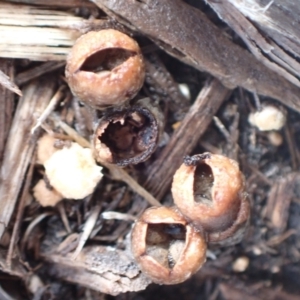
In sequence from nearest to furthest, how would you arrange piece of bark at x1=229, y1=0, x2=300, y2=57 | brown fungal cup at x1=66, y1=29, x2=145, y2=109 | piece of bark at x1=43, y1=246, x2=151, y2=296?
brown fungal cup at x1=66, y1=29, x2=145, y2=109, piece of bark at x1=229, y1=0, x2=300, y2=57, piece of bark at x1=43, y1=246, x2=151, y2=296

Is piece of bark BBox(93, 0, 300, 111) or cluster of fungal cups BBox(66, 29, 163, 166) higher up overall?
piece of bark BBox(93, 0, 300, 111)

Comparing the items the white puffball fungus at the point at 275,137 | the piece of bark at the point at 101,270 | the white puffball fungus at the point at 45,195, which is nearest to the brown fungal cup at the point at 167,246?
the piece of bark at the point at 101,270

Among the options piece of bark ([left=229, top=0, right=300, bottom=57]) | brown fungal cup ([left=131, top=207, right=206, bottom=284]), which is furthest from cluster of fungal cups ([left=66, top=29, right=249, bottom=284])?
piece of bark ([left=229, top=0, right=300, bottom=57])

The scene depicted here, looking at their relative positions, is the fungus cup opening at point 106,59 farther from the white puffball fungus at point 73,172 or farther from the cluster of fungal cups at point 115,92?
the white puffball fungus at point 73,172

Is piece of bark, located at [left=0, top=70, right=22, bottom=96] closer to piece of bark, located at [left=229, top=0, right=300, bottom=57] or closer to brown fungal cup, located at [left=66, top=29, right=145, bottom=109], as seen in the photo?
brown fungal cup, located at [left=66, top=29, right=145, bottom=109]

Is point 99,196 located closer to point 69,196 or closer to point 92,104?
point 69,196

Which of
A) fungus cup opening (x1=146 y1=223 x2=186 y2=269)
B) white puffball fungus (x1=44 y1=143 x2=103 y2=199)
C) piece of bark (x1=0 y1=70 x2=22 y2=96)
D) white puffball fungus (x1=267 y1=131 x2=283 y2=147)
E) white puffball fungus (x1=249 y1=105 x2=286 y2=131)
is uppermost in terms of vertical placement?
white puffball fungus (x1=249 y1=105 x2=286 y2=131)

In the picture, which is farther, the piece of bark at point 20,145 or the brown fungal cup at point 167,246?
the piece of bark at point 20,145
